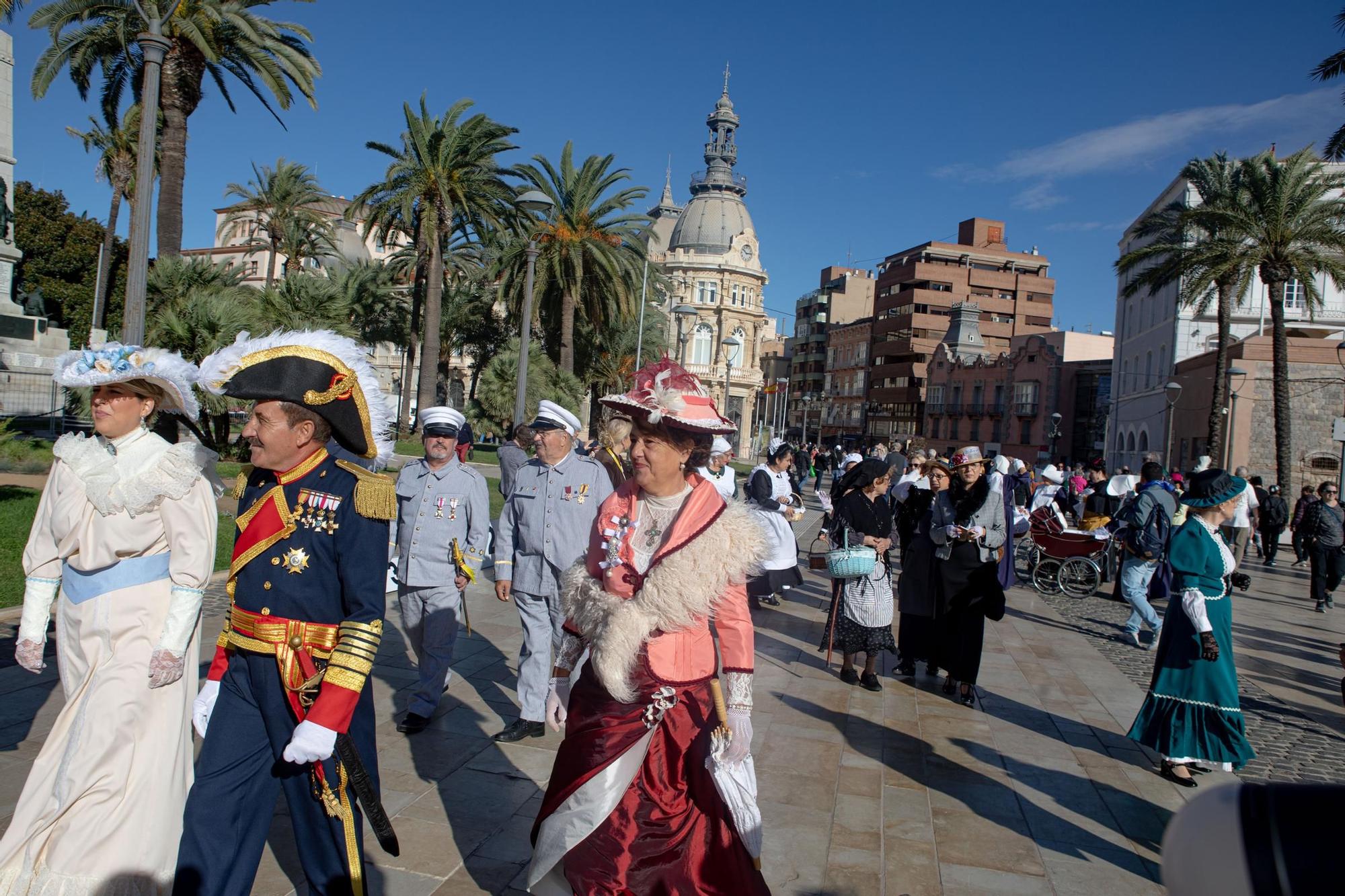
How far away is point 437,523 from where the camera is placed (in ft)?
19.1

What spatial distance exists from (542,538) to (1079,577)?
9.95 m

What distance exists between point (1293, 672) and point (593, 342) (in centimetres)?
3055

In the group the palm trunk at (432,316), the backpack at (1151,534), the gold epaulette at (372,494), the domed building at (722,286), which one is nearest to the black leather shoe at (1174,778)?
the backpack at (1151,534)

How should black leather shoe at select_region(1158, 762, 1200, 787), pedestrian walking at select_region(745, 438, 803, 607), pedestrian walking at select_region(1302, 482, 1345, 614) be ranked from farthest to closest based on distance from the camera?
pedestrian walking at select_region(1302, 482, 1345, 614)
pedestrian walking at select_region(745, 438, 803, 607)
black leather shoe at select_region(1158, 762, 1200, 787)

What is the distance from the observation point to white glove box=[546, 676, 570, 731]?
141 inches

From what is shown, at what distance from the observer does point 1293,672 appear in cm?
914

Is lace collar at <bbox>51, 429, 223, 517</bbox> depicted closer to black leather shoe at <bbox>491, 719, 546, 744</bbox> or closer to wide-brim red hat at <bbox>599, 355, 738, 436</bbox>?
wide-brim red hat at <bbox>599, 355, 738, 436</bbox>

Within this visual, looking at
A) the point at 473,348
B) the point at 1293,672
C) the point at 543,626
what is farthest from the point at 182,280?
the point at 473,348

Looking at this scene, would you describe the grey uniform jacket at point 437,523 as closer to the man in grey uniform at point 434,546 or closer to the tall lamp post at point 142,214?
the man in grey uniform at point 434,546

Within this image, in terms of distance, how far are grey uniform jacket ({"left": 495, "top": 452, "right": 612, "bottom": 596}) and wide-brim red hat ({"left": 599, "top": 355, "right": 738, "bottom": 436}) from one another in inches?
89.0

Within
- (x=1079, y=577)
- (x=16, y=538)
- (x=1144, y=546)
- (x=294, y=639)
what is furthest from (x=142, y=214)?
(x=1079, y=577)

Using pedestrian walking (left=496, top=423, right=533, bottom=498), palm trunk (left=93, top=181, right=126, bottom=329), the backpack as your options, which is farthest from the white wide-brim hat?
palm trunk (left=93, top=181, right=126, bottom=329)

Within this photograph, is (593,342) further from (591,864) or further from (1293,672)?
(591,864)

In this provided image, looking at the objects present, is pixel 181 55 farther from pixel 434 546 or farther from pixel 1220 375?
pixel 1220 375
